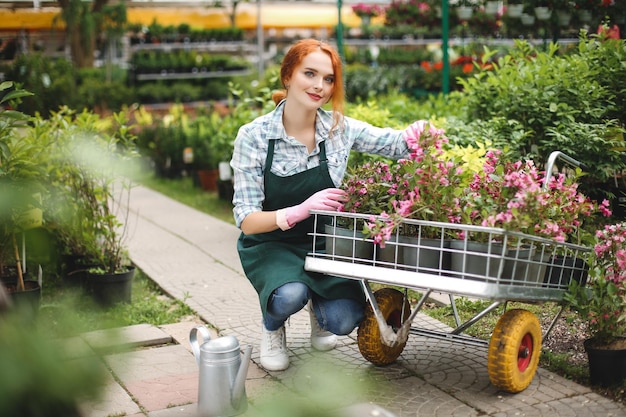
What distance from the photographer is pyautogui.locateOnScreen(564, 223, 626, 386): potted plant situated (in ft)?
9.68

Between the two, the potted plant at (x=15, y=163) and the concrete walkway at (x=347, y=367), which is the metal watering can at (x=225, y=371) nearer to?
the concrete walkway at (x=347, y=367)

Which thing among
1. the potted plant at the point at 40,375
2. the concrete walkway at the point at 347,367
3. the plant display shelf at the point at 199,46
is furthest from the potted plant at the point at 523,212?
the plant display shelf at the point at 199,46

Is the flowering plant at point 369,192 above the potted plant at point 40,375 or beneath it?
beneath

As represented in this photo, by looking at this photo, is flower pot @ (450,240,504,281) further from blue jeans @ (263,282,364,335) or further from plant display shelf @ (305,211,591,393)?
blue jeans @ (263,282,364,335)

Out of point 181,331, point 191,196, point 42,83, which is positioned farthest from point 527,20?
point 42,83

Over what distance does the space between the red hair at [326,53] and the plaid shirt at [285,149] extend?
0.09m

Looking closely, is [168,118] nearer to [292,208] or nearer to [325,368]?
[292,208]

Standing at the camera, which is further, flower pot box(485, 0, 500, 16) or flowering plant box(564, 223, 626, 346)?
flower pot box(485, 0, 500, 16)

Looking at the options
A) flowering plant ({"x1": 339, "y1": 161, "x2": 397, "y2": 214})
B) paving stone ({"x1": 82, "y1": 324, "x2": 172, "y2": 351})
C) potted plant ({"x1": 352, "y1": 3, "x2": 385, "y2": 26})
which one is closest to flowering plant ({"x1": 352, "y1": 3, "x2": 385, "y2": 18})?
potted plant ({"x1": 352, "y1": 3, "x2": 385, "y2": 26})

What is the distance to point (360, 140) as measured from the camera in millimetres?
3371

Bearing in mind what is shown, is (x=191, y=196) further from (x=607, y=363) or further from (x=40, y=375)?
(x=40, y=375)

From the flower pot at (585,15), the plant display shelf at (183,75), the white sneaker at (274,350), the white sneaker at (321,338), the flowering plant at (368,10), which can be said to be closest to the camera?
the white sneaker at (274,350)

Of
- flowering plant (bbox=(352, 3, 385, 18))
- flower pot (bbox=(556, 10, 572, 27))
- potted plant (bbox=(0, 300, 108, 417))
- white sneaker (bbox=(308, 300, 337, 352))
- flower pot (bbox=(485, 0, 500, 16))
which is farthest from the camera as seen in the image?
flowering plant (bbox=(352, 3, 385, 18))

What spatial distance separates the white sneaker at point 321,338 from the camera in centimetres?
354
